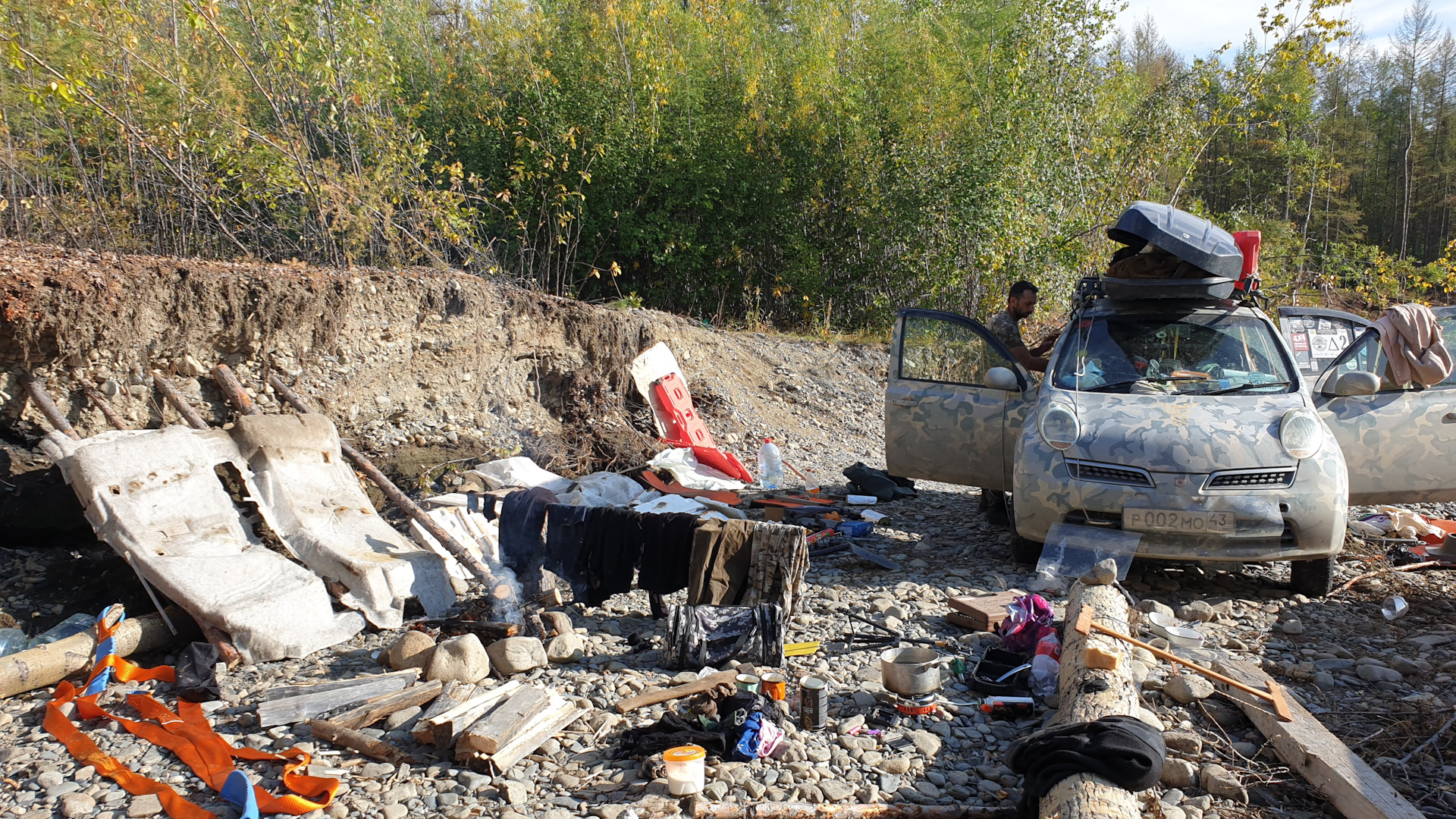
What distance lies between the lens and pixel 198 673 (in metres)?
4.58

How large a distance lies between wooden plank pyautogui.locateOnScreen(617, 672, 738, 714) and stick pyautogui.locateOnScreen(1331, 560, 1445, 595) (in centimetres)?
405

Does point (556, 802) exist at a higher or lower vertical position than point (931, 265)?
lower

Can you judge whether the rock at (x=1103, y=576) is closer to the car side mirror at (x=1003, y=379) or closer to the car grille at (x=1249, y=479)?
the car grille at (x=1249, y=479)

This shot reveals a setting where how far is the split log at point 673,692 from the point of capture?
4.11 metres

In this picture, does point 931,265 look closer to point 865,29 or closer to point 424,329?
point 865,29

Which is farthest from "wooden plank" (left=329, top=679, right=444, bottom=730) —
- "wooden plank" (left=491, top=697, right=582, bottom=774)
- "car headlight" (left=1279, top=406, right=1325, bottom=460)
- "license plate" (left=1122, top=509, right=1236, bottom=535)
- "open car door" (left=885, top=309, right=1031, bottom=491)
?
"car headlight" (left=1279, top=406, right=1325, bottom=460)

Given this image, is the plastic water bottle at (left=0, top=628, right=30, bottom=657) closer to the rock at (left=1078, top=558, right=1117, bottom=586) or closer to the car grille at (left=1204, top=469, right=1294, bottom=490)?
the rock at (left=1078, top=558, right=1117, bottom=586)

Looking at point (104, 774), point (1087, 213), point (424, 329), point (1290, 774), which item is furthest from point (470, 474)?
point (1087, 213)

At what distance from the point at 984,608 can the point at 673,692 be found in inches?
76.0

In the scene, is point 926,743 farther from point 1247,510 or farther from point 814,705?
point 1247,510

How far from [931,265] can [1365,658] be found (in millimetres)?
11028

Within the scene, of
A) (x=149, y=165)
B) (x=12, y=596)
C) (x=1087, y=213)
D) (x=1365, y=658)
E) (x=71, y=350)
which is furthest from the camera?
(x=1087, y=213)

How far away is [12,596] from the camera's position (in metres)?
5.90

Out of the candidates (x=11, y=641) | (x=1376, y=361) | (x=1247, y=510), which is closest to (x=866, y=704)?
(x=1247, y=510)
